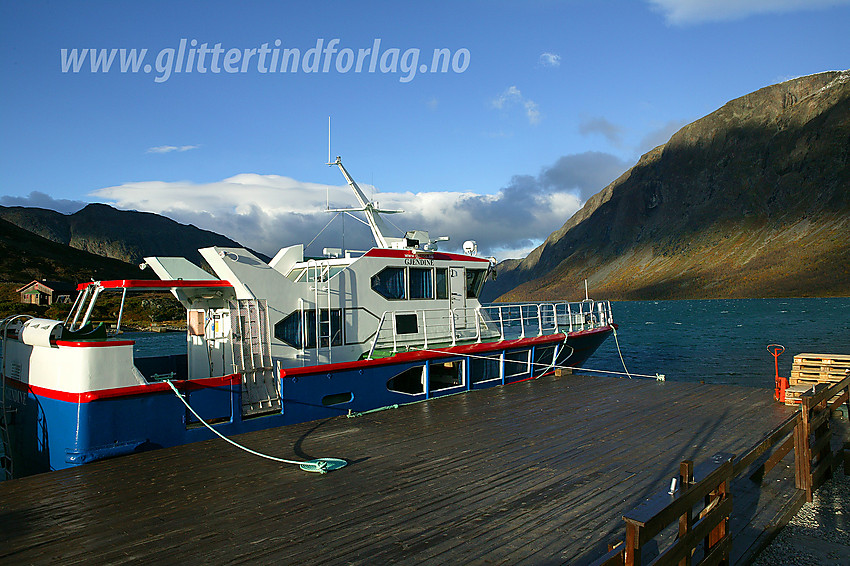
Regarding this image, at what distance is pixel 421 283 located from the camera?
1455cm

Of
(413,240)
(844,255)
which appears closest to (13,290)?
(413,240)

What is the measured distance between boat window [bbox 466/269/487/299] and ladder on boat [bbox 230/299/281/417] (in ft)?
21.3

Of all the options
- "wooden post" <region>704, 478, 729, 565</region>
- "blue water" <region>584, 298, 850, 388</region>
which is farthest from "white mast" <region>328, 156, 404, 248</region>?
"blue water" <region>584, 298, 850, 388</region>

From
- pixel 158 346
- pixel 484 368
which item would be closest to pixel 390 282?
pixel 484 368

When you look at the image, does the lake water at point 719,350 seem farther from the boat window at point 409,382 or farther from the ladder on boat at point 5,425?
the ladder on boat at point 5,425

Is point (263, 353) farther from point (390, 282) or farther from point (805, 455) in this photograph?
point (805, 455)

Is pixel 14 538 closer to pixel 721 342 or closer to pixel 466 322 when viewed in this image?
pixel 466 322

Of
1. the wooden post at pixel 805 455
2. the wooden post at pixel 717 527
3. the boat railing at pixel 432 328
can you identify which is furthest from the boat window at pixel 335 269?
the wooden post at pixel 717 527

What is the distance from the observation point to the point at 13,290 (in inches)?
3287

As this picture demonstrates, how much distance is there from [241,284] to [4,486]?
16.5 feet

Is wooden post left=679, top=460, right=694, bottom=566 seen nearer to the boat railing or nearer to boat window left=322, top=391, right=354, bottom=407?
boat window left=322, top=391, right=354, bottom=407

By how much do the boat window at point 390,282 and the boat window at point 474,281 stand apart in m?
2.52

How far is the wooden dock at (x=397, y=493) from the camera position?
17.1ft

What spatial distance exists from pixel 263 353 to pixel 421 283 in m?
4.95
